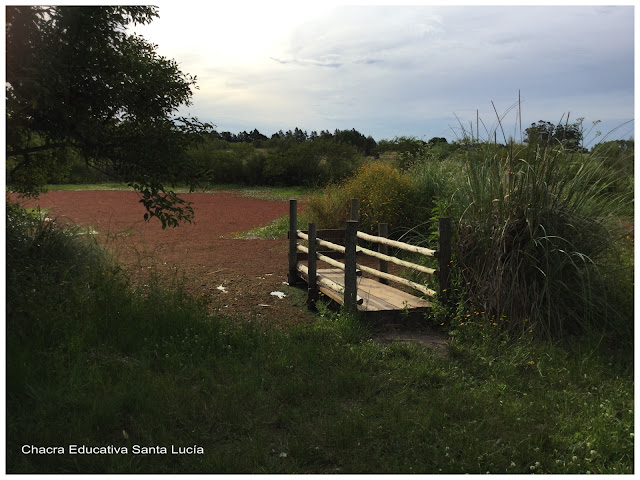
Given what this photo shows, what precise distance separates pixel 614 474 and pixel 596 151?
4.30 meters

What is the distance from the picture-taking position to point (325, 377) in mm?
4949

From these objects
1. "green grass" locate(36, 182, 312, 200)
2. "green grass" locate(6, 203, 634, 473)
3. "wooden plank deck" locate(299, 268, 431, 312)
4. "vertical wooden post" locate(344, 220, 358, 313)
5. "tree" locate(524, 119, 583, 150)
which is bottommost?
"green grass" locate(6, 203, 634, 473)

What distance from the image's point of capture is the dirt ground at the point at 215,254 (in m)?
8.11

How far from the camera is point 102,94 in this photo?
20.2 feet

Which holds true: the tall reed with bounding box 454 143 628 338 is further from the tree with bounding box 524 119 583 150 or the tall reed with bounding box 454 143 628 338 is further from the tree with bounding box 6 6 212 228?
the tree with bounding box 6 6 212 228

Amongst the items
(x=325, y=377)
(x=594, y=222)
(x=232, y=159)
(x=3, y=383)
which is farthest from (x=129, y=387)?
(x=232, y=159)

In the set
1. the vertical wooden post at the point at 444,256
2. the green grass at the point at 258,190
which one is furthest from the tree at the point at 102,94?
the green grass at the point at 258,190

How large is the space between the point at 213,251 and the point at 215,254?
1.62 feet

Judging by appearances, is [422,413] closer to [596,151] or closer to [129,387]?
[129,387]

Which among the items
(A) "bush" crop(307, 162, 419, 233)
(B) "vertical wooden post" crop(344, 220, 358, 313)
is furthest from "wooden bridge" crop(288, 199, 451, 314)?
(A) "bush" crop(307, 162, 419, 233)

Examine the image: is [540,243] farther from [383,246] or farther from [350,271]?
[383,246]

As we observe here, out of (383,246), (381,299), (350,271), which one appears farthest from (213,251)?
(350,271)

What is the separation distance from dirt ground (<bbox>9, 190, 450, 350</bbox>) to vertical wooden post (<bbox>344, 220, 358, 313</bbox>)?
0.59m

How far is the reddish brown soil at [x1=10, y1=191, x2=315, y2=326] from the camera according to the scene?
27.5ft
